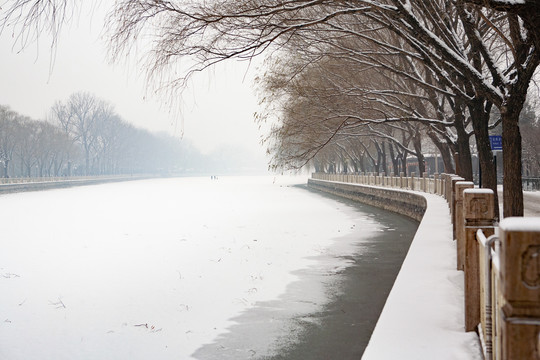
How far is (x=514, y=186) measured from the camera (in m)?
11.3

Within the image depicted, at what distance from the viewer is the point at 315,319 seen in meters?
9.38

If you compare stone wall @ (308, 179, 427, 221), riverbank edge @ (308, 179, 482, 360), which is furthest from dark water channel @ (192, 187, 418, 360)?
stone wall @ (308, 179, 427, 221)

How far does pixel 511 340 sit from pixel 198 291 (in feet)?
32.7

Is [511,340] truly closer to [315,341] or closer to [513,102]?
[315,341]

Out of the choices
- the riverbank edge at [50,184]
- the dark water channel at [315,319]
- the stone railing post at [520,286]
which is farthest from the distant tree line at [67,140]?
the stone railing post at [520,286]

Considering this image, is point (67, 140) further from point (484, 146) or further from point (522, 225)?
point (522, 225)

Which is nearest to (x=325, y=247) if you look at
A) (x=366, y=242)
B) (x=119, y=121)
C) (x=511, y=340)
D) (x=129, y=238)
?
(x=366, y=242)

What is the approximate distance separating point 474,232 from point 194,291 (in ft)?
26.1

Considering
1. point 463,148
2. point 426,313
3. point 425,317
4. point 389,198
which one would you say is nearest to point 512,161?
point 426,313

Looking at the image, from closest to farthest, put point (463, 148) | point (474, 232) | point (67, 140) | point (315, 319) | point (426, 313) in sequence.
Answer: point (474, 232) → point (426, 313) → point (315, 319) → point (463, 148) → point (67, 140)

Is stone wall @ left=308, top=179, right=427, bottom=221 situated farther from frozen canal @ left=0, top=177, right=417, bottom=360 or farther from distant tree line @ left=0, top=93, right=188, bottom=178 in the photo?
distant tree line @ left=0, top=93, right=188, bottom=178

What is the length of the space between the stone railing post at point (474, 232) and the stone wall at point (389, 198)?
19.5 m

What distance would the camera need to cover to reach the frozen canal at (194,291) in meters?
8.26

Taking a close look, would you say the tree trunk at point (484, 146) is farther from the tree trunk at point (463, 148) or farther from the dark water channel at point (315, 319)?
the tree trunk at point (463, 148)
